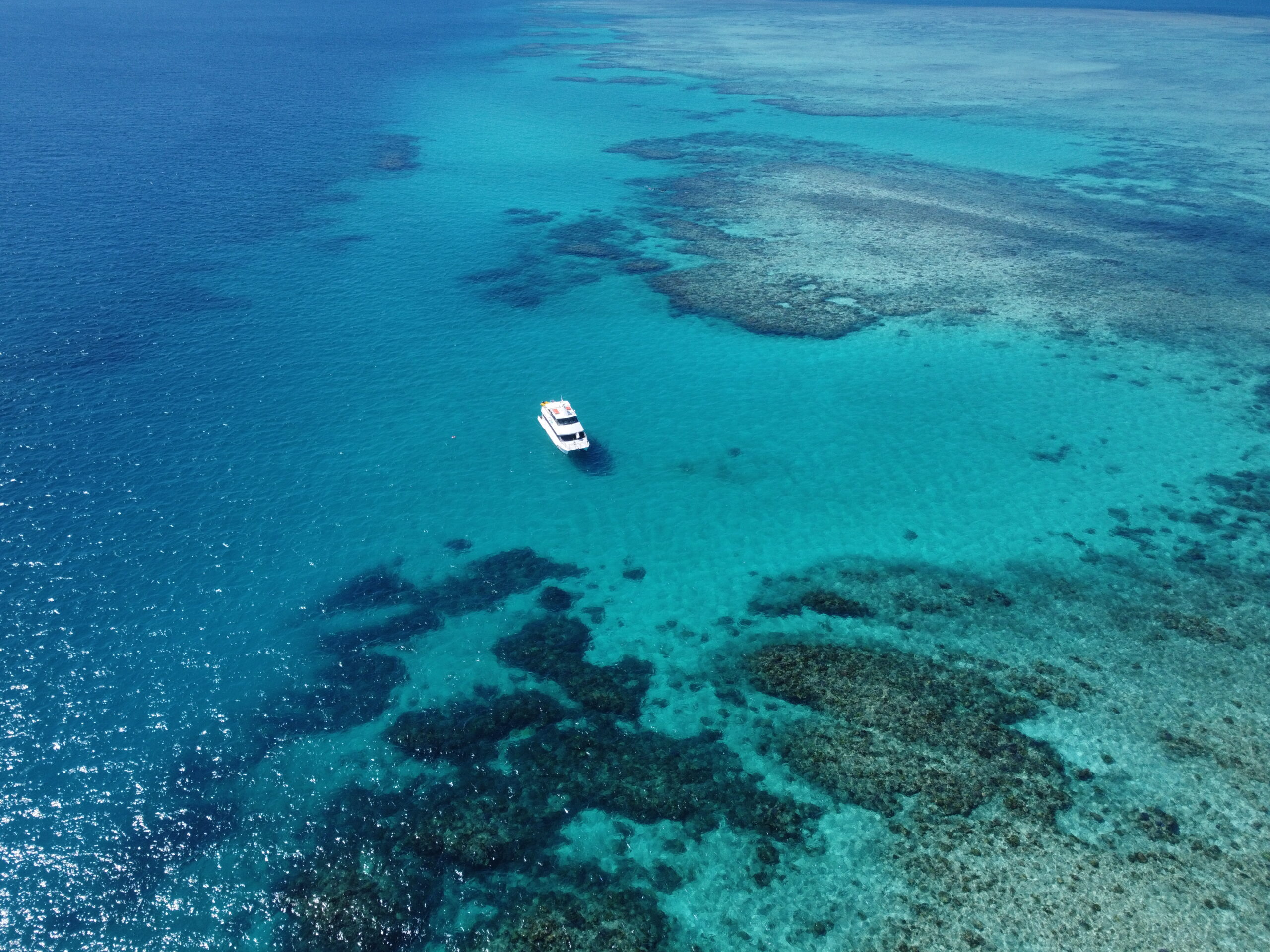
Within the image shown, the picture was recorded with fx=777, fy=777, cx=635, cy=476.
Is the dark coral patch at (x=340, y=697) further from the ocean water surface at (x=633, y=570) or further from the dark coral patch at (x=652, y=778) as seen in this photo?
the dark coral patch at (x=652, y=778)

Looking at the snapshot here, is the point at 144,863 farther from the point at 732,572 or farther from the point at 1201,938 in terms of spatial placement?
the point at 1201,938

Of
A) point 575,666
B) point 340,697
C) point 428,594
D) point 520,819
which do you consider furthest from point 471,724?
point 428,594

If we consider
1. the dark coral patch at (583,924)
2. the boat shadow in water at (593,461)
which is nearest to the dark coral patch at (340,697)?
the dark coral patch at (583,924)

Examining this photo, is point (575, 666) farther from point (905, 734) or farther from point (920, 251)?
point (920, 251)

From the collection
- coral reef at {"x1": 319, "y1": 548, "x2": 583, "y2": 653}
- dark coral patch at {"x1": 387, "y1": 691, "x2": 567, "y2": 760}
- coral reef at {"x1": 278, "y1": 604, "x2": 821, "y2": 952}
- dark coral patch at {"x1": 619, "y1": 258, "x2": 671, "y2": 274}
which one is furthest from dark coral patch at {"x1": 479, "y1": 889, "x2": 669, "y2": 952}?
dark coral patch at {"x1": 619, "y1": 258, "x2": 671, "y2": 274}

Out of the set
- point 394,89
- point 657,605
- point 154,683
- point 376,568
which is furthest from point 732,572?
point 394,89
